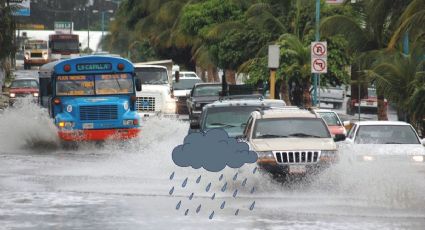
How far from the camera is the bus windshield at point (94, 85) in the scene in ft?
107

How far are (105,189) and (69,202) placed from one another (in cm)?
232

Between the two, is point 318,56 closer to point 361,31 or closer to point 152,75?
point 361,31

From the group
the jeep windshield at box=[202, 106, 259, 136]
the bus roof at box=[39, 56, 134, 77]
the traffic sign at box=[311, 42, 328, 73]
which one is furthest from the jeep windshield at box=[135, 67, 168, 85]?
the jeep windshield at box=[202, 106, 259, 136]

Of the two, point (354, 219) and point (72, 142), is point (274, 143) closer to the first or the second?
point (354, 219)

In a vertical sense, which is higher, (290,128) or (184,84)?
(290,128)

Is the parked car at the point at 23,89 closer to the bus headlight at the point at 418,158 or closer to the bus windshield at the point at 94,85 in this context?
the bus windshield at the point at 94,85

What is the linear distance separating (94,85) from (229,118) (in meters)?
6.84

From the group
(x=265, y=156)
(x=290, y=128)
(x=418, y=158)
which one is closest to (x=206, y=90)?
(x=290, y=128)

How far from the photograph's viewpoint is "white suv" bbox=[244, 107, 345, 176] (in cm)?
2109

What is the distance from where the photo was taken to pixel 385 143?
950 inches

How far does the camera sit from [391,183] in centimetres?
2120

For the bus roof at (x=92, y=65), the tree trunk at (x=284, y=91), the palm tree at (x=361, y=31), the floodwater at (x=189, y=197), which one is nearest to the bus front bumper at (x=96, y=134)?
the bus roof at (x=92, y=65)

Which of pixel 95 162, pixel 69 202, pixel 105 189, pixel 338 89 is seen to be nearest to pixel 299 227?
pixel 69 202

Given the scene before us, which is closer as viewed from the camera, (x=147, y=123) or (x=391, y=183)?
(x=391, y=183)
